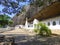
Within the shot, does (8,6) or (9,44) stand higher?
(8,6)

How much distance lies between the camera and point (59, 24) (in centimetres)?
1930

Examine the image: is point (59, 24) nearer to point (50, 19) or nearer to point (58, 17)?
point (58, 17)

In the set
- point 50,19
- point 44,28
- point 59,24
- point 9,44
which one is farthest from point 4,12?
point 50,19

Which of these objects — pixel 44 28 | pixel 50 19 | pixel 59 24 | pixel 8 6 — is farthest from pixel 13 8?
pixel 50 19

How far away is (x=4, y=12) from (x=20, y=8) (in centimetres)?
122

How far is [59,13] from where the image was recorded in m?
19.5

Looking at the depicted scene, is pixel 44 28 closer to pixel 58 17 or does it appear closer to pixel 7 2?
pixel 58 17

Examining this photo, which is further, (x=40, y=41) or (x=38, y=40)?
(x=38, y=40)

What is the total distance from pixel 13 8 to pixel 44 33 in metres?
6.89

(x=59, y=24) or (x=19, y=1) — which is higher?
(x=19, y=1)

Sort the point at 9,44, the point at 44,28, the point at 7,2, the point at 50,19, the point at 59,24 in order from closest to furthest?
the point at 9,44
the point at 7,2
the point at 44,28
the point at 59,24
the point at 50,19

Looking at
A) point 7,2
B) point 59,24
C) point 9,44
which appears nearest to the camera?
point 9,44

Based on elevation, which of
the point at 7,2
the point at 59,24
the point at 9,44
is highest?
the point at 7,2

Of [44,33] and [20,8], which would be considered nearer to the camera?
[20,8]
